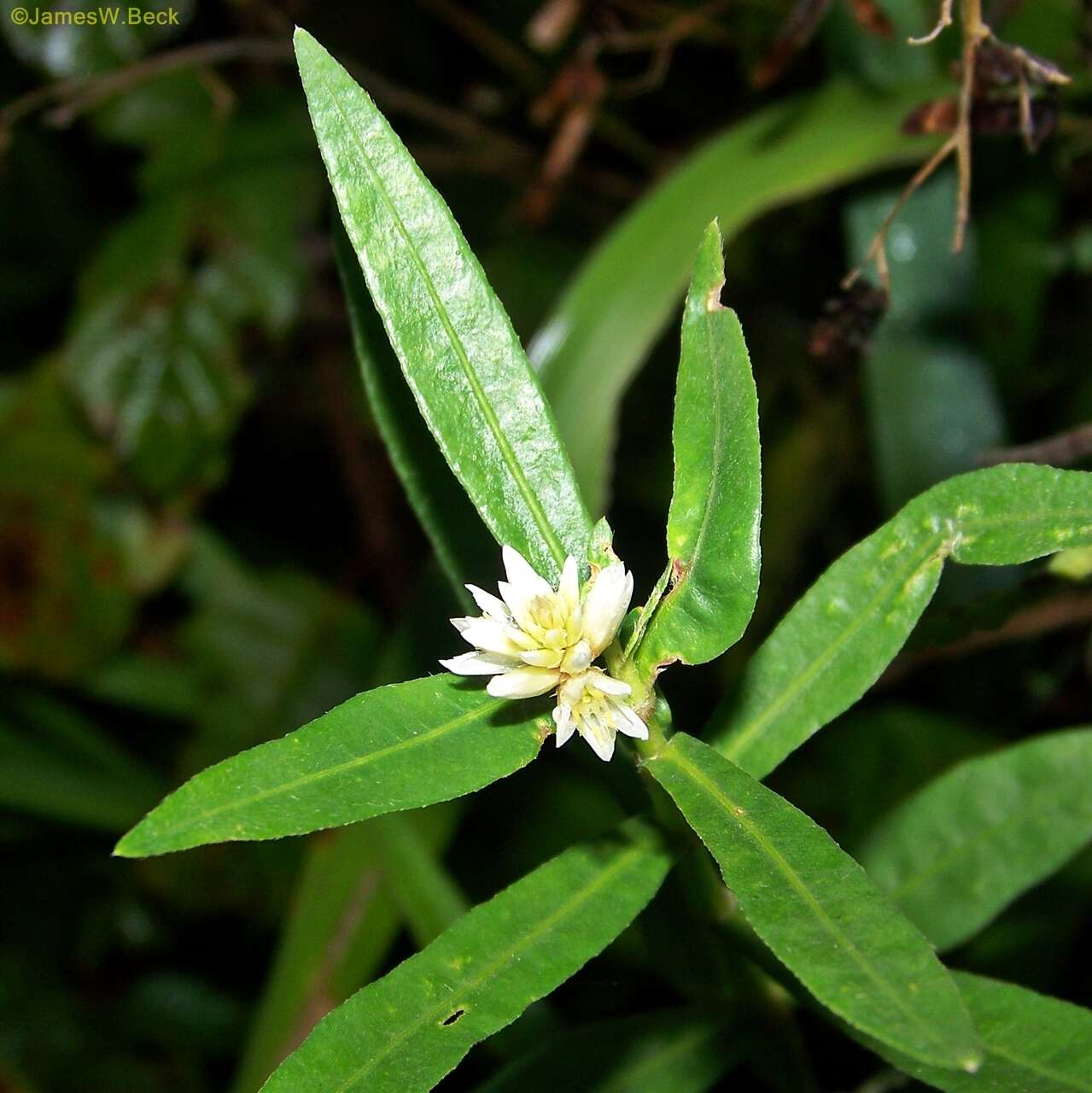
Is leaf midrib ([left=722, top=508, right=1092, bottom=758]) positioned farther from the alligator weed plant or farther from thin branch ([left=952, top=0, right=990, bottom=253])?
thin branch ([left=952, top=0, right=990, bottom=253])

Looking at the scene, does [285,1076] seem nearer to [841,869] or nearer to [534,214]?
[841,869]

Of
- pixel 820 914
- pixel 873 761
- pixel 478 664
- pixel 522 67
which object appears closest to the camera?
pixel 820 914

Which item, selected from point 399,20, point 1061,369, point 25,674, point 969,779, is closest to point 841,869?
point 969,779

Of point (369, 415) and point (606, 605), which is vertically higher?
point (606, 605)

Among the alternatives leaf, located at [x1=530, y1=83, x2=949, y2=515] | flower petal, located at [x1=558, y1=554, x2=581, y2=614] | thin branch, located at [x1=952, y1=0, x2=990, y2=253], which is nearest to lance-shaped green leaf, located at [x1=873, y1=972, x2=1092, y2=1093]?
flower petal, located at [x1=558, y1=554, x2=581, y2=614]

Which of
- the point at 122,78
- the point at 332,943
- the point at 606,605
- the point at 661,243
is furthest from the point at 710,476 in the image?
the point at 122,78

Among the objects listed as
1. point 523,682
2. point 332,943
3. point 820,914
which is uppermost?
point 523,682

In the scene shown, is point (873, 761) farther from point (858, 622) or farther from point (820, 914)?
point (820, 914)
